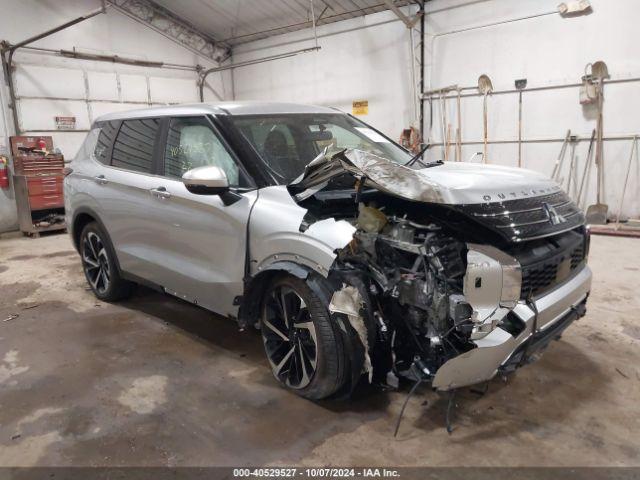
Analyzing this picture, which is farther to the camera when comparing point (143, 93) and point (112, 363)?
→ point (143, 93)

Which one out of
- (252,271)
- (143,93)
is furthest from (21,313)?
(143,93)

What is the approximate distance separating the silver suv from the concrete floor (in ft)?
0.88

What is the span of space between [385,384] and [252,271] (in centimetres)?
94

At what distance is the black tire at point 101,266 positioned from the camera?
4035mm

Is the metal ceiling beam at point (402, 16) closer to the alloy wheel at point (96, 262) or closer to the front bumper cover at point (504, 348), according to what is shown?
the alloy wheel at point (96, 262)

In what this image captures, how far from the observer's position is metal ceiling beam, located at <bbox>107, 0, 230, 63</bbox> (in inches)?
392

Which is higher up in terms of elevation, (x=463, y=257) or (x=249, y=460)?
(x=463, y=257)

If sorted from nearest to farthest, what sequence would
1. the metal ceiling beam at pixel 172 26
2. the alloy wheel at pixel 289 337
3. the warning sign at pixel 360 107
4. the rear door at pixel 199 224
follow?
the alloy wheel at pixel 289 337
the rear door at pixel 199 224
the warning sign at pixel 360 107
the metal ceiling beam at pixel 172 26

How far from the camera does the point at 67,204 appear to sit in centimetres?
446

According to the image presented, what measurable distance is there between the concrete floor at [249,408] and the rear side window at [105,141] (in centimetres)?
136

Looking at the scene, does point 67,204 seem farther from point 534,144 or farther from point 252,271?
point 534,144

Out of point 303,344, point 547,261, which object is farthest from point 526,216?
point 303,344

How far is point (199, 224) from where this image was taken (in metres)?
2.94

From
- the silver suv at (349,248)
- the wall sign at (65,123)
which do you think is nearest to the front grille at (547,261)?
the silver suv at (349,248)
